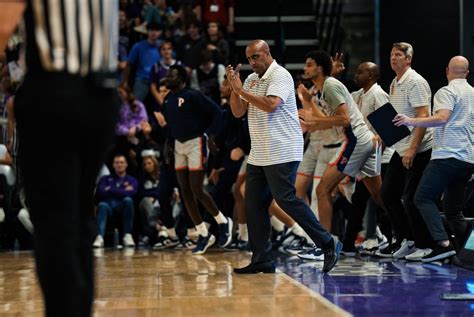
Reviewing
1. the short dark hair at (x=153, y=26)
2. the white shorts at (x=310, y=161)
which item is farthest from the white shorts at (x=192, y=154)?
the short dark hair at (x=153, y=26)

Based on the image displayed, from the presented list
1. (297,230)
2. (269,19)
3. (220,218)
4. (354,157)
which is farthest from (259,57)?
(269,19)

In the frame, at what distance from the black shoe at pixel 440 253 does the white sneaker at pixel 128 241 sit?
4680 mm

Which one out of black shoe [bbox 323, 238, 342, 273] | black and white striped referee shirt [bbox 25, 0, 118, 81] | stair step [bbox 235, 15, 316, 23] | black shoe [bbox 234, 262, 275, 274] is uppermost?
black and white striped referee shirt [bbox 25, 0, 118, 81]

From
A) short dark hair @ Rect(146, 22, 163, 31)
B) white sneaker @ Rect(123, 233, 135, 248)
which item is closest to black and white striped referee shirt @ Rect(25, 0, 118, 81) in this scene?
white sneaker @ Rect(123, 233, 135, 248)

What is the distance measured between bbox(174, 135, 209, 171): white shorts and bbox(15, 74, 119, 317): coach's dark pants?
25.0 ft

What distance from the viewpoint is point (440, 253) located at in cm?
824

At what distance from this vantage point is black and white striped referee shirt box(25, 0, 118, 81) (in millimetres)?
2863

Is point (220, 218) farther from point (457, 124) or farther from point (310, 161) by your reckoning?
point (457, 124)

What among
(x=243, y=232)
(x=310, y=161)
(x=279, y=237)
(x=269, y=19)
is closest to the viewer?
(x=310, y=161)

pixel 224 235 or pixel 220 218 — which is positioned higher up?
pixel 220 218

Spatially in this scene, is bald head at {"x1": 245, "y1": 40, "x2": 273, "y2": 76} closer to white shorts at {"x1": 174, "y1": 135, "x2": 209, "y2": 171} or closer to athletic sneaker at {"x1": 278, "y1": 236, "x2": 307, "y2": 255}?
athletic sneaker at {"x1": 278, "y1": 236, "x2": 307, "y2": 255}

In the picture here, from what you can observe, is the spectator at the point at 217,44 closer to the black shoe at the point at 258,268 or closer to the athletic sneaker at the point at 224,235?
the athletic sneaker at the point at 224,235

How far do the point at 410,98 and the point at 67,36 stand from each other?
6026 mm

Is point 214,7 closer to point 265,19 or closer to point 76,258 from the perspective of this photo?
point 265,19
